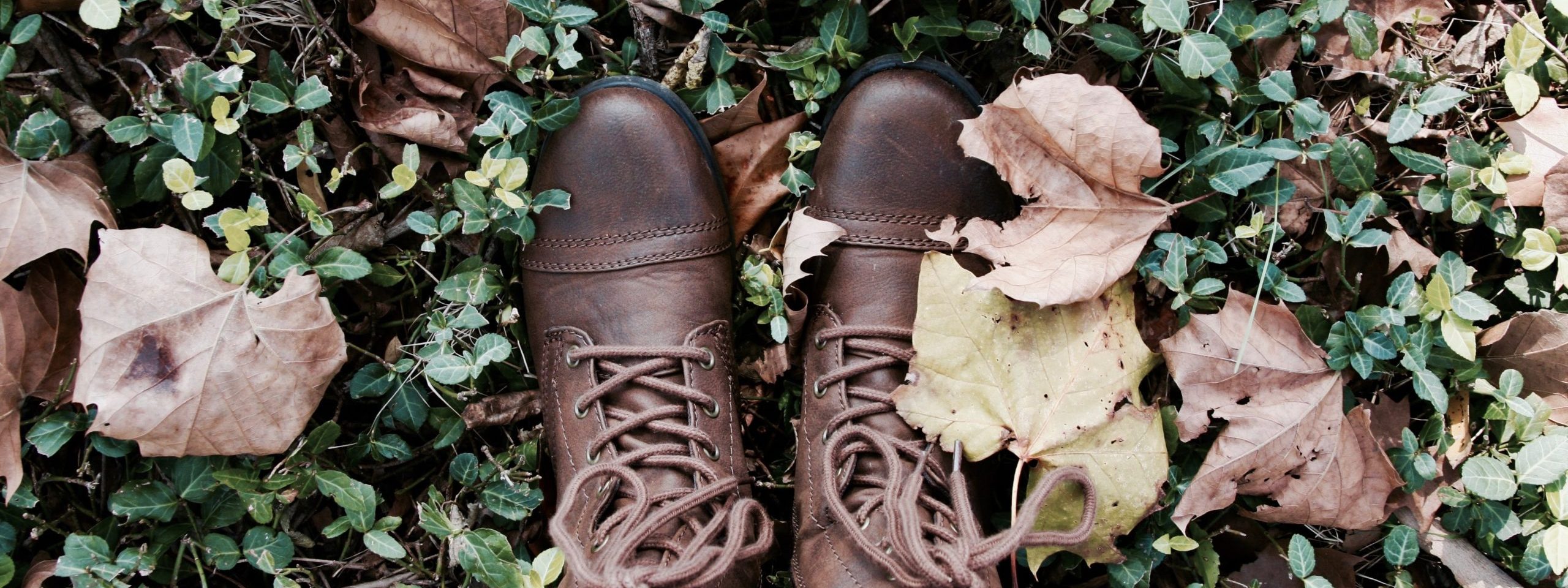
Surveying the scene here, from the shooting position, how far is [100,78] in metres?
1.88

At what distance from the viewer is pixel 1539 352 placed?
74.8 inches

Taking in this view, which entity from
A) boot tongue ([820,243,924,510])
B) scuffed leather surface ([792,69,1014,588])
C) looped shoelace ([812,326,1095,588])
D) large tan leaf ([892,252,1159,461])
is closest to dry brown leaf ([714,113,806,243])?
scuffed leather surface ([792,69,1014,588])

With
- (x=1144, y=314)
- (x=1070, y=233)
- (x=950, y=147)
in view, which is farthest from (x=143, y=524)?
(x=1144, y=314)

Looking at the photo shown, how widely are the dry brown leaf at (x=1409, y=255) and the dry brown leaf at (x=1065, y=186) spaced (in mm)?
555

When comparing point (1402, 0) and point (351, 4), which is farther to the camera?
point (1402, 0)

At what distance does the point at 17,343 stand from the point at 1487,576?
308 centimetres

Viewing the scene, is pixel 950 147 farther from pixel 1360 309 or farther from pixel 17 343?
pixel 17 343

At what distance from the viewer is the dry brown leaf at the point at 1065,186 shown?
1737 millimetres

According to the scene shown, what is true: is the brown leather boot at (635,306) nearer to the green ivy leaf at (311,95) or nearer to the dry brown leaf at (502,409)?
the dry brown leaf at (502,409)

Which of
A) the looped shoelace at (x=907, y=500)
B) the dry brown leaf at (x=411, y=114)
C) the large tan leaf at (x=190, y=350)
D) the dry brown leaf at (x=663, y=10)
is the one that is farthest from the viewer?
the dry brown leaf at (x=663, y=10)

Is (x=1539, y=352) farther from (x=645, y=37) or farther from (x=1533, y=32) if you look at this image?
(x=645, y=37)

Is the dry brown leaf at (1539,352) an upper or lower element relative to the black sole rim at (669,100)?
lower

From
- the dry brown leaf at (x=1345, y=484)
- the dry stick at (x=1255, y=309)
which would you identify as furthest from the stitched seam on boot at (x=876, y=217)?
the dry brown leaf at (x=1345, y=484)

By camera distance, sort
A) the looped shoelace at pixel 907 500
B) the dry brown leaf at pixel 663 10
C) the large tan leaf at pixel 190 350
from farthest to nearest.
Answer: the dry brown leaf at pixel 663 10 < the large tan leaf at pixel 190 350 < the looped shoelace at pixel 907 500
